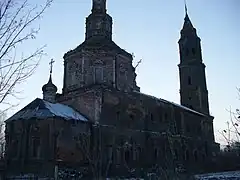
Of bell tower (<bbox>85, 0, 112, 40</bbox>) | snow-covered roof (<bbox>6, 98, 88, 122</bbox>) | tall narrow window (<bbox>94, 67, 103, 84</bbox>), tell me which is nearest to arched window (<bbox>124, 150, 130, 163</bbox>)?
snow-covered roof (<bbox>6, 98, 88, 122</bbox>)

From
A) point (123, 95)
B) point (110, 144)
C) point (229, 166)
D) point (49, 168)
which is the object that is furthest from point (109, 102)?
point (229, 166)

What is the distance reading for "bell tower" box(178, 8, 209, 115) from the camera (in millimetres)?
42688

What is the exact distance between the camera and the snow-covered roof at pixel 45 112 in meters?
24.4

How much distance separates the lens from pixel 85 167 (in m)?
24.4

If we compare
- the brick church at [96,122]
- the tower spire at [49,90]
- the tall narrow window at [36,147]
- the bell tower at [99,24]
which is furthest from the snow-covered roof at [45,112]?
the bell tower at [99,24]

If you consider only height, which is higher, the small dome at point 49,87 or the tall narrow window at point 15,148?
the small dome at point 49,87

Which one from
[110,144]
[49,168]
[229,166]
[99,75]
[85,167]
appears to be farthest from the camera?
[229,166]

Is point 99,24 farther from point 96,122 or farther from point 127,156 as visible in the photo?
point 127,156

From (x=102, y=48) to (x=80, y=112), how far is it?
6.59m

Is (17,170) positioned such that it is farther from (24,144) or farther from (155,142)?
(155,142)

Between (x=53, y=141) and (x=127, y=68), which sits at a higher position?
(x=127, y=68)

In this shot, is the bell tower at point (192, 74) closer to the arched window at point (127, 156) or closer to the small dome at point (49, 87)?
the arched window at point (127, 156)

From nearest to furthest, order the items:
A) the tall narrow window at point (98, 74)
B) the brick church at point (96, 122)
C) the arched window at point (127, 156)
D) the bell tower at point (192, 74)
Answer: the brick church at point (96, 122) < the arched window at point (127, 156) < the tall narrow window at point (98, 74) < the bell tower at point (192, 74)

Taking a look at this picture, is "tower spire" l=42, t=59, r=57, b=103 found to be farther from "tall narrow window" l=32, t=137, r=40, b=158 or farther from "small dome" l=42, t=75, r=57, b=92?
"tall narrow window" l=32, t=137, r=40, b=158
